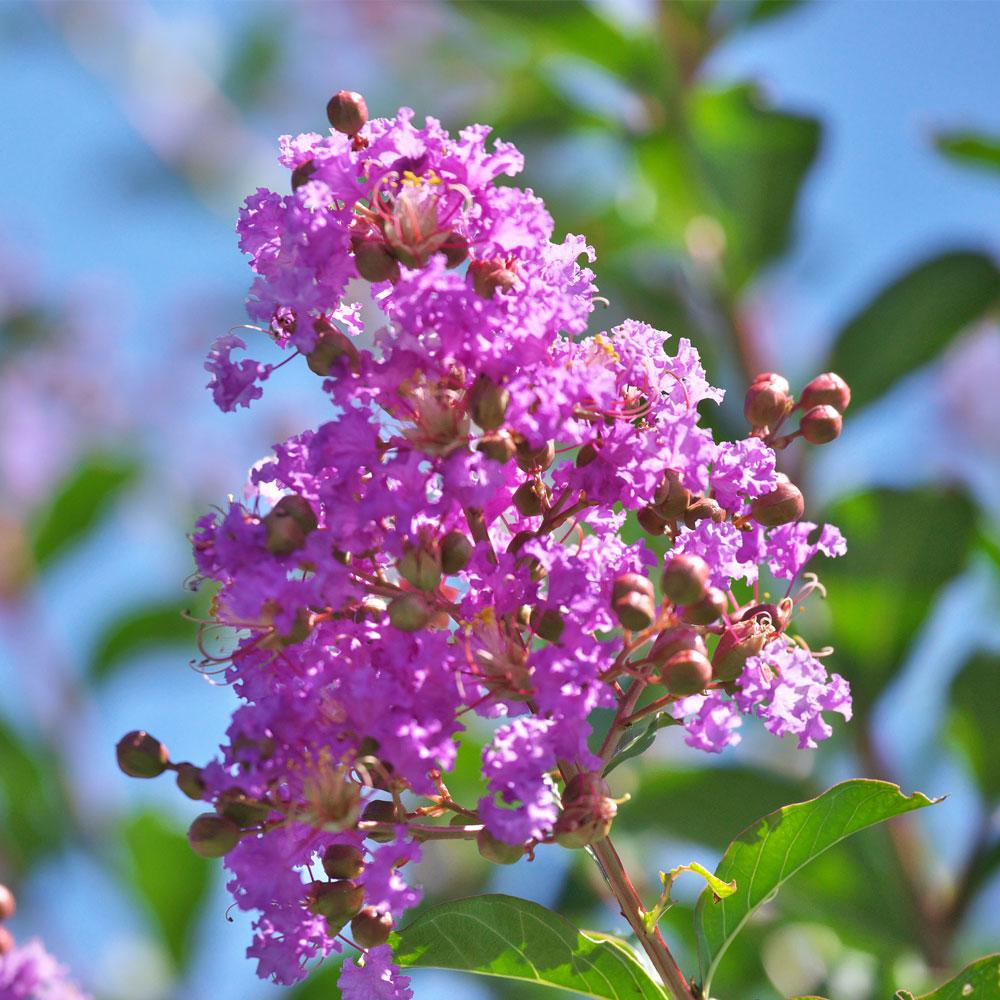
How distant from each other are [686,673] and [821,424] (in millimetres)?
376

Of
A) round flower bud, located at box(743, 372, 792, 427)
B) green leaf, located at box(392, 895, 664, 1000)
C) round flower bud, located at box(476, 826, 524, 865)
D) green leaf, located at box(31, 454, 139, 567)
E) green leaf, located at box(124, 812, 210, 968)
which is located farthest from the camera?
green leaf, located at box(31, 454, 139, 567)

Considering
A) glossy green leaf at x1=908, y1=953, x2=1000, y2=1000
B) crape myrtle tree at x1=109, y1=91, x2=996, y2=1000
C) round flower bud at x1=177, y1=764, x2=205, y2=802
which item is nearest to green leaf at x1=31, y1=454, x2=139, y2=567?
crape myrtle tree at x1=109, y1=91, x2=996, y2=1000

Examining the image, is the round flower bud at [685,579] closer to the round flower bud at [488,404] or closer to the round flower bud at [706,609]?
the round flower bud at [706,609]

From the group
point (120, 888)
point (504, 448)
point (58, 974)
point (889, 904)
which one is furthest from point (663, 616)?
point (120, 888)

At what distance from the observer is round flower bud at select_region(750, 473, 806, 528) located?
4.33 ft

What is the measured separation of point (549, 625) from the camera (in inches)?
47.4

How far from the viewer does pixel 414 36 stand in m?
4.54

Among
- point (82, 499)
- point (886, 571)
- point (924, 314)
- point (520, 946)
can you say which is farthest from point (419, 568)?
point (82, 499)

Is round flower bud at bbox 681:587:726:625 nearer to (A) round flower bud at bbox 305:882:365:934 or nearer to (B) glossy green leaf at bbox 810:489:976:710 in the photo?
(A) round flower bud at bbox 305:882:365:934

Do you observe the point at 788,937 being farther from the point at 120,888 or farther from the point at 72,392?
the point at 72,392

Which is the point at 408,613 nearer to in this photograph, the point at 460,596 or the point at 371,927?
the point at 460,596

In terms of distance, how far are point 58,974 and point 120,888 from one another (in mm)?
1229

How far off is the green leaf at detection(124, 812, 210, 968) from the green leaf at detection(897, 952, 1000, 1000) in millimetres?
1723

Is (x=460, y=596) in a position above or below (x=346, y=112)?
below
